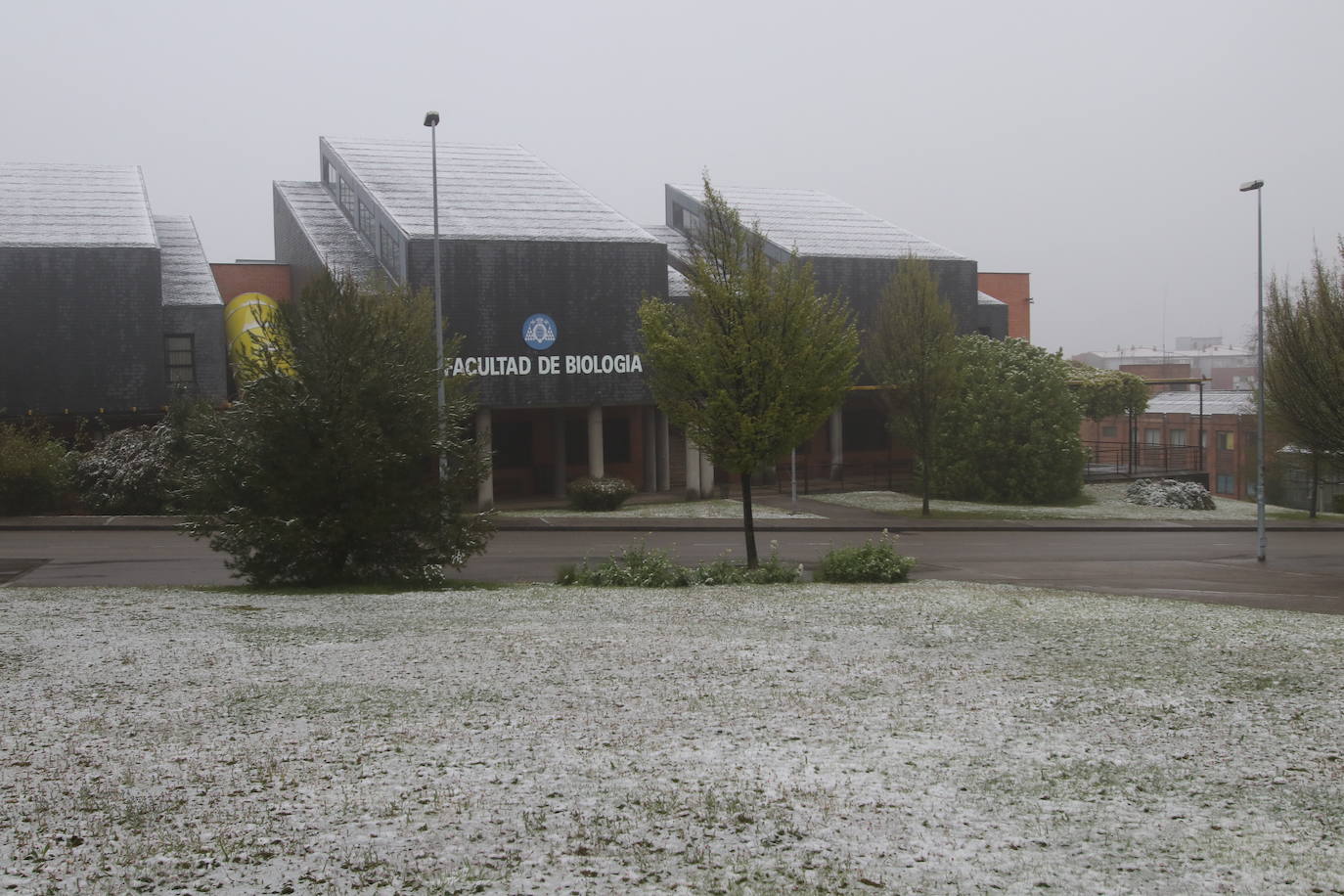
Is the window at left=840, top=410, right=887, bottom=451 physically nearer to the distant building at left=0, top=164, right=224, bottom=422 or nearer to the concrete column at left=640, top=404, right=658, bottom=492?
the concrete column at left=640, top=404, right=658, bottom=492

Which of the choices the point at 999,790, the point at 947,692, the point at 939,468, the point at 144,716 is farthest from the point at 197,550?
the point at 939,468

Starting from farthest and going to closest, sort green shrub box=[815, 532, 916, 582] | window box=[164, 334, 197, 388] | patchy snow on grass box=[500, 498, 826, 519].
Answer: window box=[164, 334, 197, 388], patchy snow on grass box=[500, 498, 826, 519], green shrub box=[815, 532, 916, 582]

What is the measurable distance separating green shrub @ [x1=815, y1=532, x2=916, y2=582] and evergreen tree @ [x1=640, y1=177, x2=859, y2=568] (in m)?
1.34

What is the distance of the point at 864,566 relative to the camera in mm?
20000

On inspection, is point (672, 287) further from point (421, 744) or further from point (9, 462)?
point (421, 744)

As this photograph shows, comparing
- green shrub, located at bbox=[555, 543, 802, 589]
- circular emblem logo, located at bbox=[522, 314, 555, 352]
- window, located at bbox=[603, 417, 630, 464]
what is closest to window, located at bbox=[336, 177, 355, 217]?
circular emblem logo, located at bbox=[522, 314, 555, 352]

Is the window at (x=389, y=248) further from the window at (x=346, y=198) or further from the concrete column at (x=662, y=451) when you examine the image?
the concrete column at (x=662, y=451)

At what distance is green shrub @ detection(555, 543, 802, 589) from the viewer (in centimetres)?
1895

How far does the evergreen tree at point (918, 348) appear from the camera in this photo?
36.2 m

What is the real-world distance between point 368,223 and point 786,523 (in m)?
19.2

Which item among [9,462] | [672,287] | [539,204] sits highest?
[539,204]

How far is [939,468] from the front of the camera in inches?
1644

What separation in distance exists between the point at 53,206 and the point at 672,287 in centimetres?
2023

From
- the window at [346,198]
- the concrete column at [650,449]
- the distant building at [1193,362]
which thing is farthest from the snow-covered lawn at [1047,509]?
the distant building at [1193,362]
